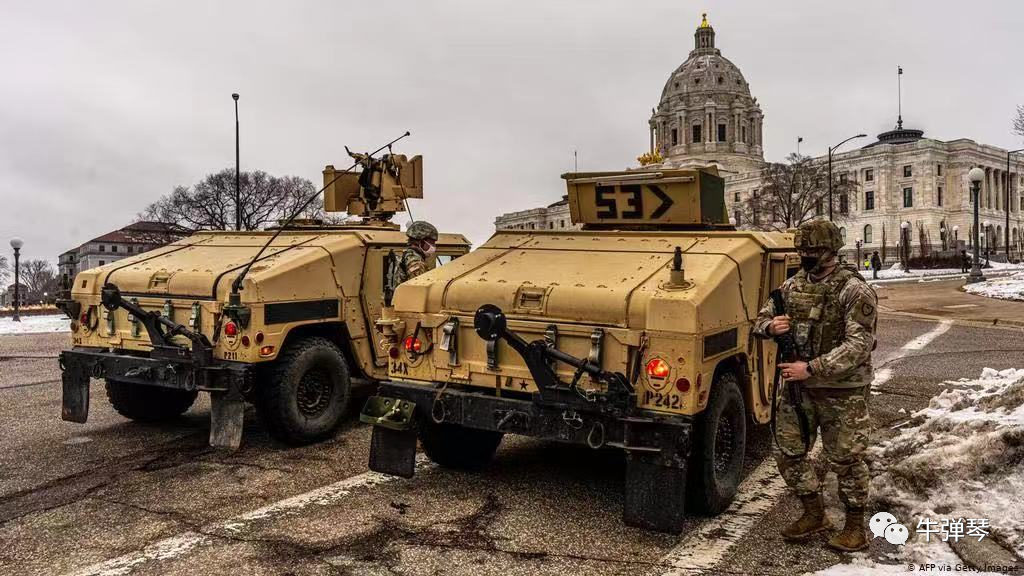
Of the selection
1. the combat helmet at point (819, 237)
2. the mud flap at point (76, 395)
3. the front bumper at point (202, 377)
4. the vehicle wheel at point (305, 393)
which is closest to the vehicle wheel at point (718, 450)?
the combat helmet at point (819, 237)

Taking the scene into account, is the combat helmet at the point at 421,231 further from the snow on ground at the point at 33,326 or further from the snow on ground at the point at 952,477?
the snow on ground at the point at 33,326

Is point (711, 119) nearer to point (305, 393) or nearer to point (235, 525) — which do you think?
point (305, 393)

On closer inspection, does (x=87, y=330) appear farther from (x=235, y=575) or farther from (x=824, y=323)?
(x=824, y=323)

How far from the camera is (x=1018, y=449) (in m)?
5.33

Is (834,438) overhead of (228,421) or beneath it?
overhead

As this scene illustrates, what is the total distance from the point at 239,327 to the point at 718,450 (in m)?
3.90

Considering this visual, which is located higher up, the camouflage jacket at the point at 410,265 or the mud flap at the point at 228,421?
the camouflage jacket at the point at 410,265

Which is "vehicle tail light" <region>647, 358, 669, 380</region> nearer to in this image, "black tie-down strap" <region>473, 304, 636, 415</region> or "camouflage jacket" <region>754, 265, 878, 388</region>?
"black tie-down strap" <region>473, 304, 636, 415</region>

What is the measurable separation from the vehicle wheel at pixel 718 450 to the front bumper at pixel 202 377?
3662 mm

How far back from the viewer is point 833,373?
4539 mm

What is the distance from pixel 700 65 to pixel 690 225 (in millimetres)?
116732

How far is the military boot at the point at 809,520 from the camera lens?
484 cm

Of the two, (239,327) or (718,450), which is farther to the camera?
(239,327)

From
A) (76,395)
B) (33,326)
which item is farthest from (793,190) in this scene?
(76,395)
